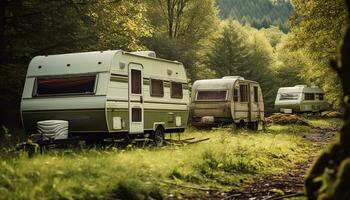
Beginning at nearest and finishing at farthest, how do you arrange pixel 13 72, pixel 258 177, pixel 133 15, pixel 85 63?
pixel 258 177 < pixel 85 63 < pixel 13 72 < pixel 133 15

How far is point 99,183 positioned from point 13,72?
12.3 metres

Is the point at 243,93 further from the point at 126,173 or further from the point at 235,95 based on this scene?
the point at 126,173

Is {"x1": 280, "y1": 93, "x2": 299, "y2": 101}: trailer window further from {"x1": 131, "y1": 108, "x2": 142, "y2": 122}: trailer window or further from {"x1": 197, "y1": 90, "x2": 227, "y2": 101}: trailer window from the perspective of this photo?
{"x1": 131, "y1": 108, "x2": 142, "y2": 122}: trailer window

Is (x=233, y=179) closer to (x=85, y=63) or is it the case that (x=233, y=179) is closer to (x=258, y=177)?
(x=258, y=177)

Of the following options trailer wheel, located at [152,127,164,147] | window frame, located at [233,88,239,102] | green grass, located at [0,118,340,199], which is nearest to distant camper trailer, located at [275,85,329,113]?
window frame, located at [233,88,239,102]

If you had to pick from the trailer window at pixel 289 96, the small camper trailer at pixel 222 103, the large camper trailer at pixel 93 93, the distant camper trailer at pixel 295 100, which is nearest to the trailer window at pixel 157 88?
the large camper trailer at pixel 93 93

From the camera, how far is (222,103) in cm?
→ 2417

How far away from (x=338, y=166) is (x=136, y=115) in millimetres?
10670

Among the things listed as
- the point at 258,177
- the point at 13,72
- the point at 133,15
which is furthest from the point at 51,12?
the point at 258,177

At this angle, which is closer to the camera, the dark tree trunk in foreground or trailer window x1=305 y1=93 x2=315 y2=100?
the dark tree trunk in foreground

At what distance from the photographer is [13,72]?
61.5 feet

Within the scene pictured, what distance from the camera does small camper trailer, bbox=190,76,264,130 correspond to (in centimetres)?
2419

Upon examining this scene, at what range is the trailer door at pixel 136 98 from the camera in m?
15.5

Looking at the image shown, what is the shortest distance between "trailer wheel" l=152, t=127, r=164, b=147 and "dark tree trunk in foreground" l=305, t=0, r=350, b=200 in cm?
1086
